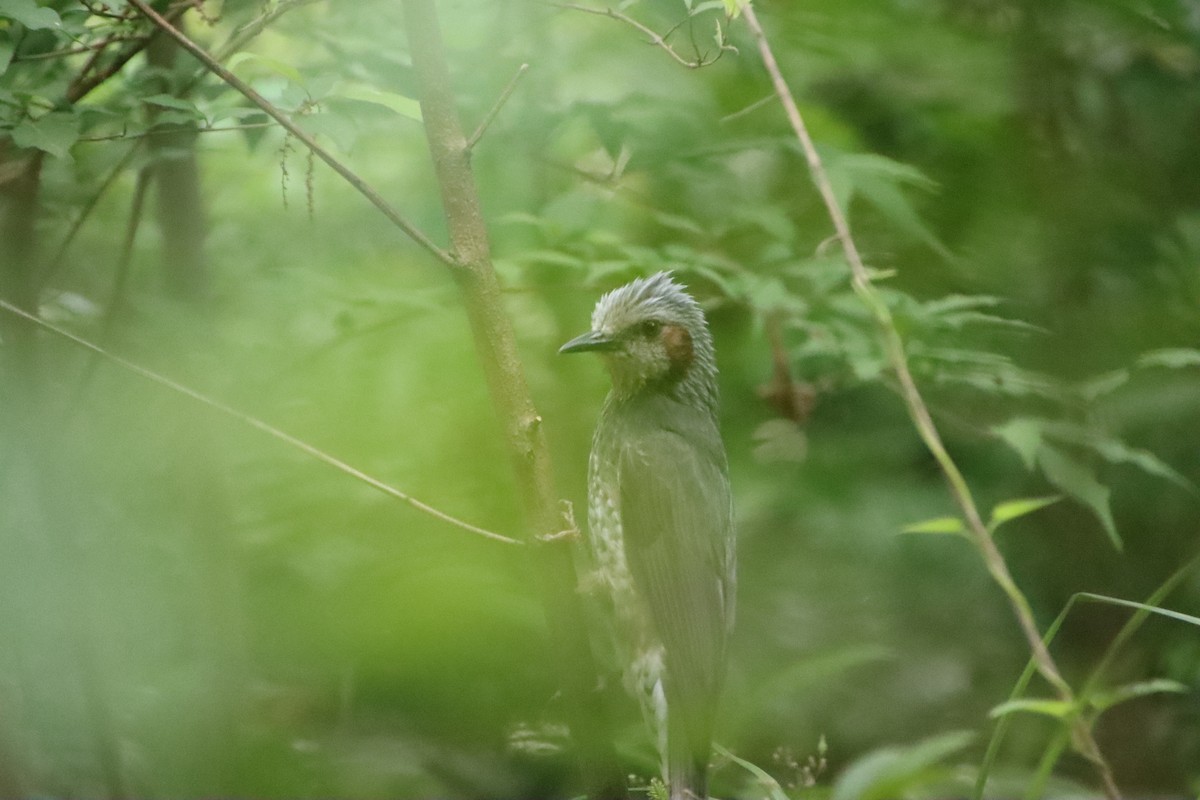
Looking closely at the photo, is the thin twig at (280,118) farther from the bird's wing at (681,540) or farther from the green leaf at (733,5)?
the bird's wing at (681,540)

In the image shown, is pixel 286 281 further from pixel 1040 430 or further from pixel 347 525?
pixel 1040 430

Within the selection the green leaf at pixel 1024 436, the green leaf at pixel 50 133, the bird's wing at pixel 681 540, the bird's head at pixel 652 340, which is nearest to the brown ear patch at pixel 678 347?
the bird's head at pixel 652 340

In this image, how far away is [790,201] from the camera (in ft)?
10.3

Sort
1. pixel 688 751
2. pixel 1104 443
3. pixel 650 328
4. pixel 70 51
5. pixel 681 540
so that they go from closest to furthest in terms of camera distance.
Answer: pixel 70 51
pixel 688 751
pixel 650 328
pixel 681 540
pixel 1104 443

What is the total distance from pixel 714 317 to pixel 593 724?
144 cm

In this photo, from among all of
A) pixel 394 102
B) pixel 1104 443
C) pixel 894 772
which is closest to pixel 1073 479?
pixel 1104 443

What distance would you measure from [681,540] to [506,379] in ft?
2.88

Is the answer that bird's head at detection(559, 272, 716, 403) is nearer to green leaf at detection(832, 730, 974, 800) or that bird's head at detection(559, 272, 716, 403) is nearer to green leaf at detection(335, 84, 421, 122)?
green leaf at detection(335, 84, 421, 122)

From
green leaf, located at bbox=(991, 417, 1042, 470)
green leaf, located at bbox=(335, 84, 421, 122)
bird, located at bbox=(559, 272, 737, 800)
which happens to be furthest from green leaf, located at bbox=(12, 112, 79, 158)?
green leaf, located at bbox=(991, 417, 1042, 470)

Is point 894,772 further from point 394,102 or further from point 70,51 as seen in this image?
point 70,51

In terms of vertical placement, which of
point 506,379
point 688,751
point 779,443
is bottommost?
point 688,751

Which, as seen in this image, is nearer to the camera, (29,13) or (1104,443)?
(29,13)

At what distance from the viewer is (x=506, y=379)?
1.62 meters

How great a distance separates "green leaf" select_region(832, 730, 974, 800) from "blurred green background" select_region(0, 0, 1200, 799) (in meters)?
0.01
